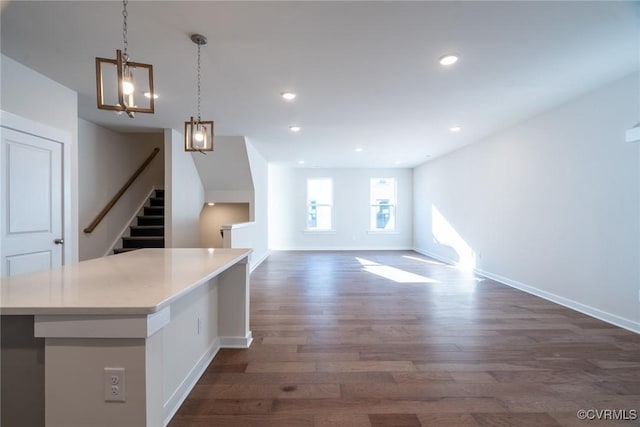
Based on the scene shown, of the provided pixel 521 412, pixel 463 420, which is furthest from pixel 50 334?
pixel 521 412

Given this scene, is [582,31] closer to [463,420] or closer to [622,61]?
[622,61]

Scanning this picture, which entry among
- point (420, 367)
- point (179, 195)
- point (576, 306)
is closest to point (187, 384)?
point (420, 367)

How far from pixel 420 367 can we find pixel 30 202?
13.1 feet

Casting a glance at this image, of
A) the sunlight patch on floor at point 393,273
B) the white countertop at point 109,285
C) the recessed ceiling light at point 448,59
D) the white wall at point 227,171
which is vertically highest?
the recessed ceiling light at point 448,59

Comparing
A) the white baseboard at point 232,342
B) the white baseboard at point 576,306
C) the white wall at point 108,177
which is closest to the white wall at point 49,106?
the white wall at point 108,177

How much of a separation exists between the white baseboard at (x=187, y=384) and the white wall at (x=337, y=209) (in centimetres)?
654

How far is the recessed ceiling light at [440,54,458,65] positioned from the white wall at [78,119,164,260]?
5.23 metres

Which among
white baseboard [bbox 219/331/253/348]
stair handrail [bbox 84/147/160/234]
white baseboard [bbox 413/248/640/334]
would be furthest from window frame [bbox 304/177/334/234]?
white baseboard [bbox 219/331/253/348]

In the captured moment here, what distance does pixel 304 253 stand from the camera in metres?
8.28

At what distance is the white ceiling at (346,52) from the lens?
1928 mm

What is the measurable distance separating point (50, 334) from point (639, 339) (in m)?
4.36

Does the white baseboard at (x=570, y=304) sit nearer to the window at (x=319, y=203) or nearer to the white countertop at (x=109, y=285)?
the white countertop at (x=109, y=285)

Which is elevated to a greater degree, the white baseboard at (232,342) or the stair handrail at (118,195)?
the stair handrail at (118,195)

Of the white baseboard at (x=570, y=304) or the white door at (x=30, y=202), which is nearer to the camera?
the white door at (x=30, y=202)
